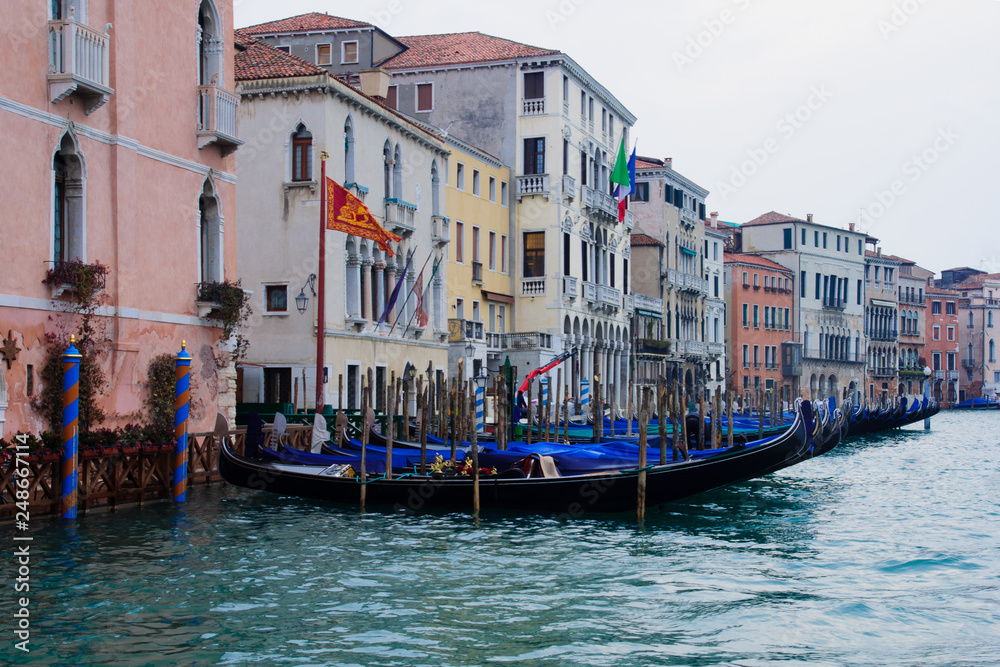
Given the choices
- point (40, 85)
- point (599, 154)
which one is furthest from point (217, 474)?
point (599, 154)

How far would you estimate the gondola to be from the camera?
511 inches

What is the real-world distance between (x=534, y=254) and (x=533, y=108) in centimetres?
381

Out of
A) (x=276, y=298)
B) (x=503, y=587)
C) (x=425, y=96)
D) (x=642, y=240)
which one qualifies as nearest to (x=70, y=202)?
(x=503, y=587)

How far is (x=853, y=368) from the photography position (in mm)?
60469

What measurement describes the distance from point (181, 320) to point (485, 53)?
1874 centimetres

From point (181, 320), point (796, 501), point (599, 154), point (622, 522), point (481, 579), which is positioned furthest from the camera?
point (599, 154)

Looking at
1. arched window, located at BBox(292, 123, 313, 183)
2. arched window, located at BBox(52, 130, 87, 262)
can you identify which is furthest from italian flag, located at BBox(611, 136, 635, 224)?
arched window, located at BBox(52, 130, 87, 262)

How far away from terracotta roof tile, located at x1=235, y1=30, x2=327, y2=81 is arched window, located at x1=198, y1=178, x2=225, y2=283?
17.7 ft

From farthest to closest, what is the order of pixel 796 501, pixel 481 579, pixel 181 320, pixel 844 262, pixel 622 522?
pixel 844 262 → pixel 796 501 → pixel 181 320 → pixel 622 522 → pixel 481 579

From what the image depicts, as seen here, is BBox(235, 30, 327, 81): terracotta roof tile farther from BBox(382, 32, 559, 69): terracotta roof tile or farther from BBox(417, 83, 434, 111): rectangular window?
BBox(417, 83, 434, 111): rectangular window

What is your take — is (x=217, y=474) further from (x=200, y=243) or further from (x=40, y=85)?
(x=40, y=85)

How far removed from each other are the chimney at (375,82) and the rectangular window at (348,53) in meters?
2.18

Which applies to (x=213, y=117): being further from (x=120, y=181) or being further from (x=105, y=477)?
(x=105, y=477)

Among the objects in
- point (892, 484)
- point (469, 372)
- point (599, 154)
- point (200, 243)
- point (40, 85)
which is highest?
point (599, 154)
